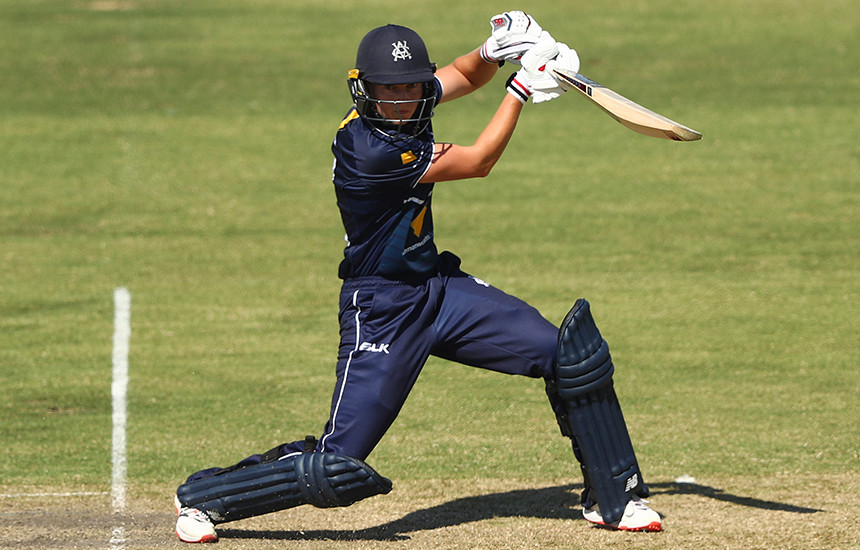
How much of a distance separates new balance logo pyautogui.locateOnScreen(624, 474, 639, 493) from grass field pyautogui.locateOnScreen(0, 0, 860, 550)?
0.24m

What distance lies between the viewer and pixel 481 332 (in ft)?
19.6

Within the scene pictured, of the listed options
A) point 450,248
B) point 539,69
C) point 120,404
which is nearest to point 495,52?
point 539,69

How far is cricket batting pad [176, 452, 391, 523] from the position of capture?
5621 millimetres

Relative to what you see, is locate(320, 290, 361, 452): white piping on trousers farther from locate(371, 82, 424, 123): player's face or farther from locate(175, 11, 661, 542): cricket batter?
locate(371, 82, 424, 123): player's face

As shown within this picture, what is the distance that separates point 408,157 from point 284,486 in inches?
59.6

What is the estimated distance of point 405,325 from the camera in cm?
587

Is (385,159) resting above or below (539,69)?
below

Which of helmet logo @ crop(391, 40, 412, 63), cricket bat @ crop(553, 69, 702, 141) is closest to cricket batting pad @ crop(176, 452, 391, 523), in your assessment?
helmet logo @ crop(391, 40, 412, 63)

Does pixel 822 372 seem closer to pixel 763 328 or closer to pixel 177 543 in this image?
pixel 763 328

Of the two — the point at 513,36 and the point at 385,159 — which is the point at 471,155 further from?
the point at 513,36

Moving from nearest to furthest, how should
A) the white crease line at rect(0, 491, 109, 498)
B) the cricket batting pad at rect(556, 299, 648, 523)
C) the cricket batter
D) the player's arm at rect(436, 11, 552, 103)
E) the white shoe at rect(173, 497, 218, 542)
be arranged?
the cricket batter → the white shoe at rect(173, 497, 218, 542) → the cricket batting pad at rect(556, 299, 648, 523) → the player's arm at rect(436, 11, 552, 103) → the white crease line at rect(0, 491, 109, 498)

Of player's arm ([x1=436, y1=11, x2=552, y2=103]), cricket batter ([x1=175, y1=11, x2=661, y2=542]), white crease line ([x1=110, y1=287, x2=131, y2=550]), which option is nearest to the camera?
cricket batter ([x1=175, y1=11, x2=661, y2=542])

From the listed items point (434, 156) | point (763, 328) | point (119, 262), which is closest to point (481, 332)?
point (434, 156)

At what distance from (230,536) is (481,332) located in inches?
58.4
